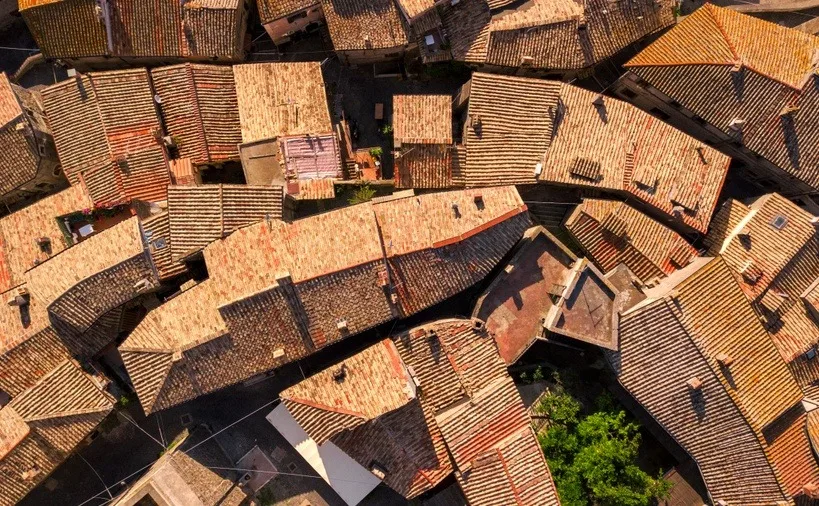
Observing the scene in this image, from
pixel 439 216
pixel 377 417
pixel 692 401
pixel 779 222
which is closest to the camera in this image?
pixel 377 417

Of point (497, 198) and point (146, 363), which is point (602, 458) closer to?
point (497, 198)

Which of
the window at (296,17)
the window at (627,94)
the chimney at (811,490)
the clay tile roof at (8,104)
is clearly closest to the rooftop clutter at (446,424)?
the chimney at (811,490)

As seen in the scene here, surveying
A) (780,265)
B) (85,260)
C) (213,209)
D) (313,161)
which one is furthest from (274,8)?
(780,265)

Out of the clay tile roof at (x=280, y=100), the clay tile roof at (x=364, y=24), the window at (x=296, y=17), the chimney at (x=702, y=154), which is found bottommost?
the chimney at (x=702, y=154)

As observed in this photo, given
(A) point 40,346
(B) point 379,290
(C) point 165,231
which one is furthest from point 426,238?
(A) point 40,346

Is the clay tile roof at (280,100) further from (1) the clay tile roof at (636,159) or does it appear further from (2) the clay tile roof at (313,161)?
(1) the clay tile roof at (636,159)

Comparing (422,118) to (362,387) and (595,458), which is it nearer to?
(362,387)
